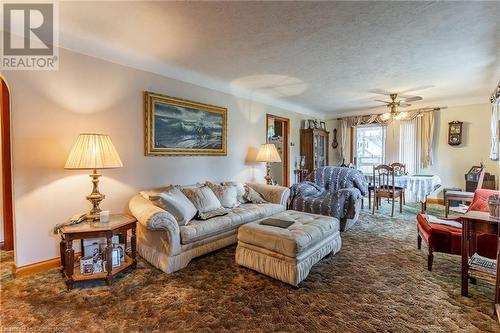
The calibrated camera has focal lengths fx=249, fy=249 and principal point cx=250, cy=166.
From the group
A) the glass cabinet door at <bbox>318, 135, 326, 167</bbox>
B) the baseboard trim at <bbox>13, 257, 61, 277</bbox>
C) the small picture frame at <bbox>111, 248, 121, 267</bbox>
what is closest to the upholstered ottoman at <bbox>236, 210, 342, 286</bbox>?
the small picture frame at <bbox>111, 248, 121, 267</bbox>

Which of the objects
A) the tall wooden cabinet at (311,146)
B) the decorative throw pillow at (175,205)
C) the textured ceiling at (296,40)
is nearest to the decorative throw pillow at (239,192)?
the decorative throw pillow at (175,205)

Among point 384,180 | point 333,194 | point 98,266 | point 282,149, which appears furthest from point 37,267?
point 384,180

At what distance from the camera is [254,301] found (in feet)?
6.55

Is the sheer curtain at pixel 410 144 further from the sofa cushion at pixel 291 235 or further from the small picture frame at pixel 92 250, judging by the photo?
the small picture frame at pixel 92 250

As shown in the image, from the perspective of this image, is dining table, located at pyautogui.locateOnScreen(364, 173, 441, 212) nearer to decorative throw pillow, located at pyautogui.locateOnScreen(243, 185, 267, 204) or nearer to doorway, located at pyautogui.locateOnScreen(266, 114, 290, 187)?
doorway, located at pyautogui.locateOnScreen(266, 114, 290, 187)

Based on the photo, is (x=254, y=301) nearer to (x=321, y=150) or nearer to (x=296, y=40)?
(x=296, y=40)

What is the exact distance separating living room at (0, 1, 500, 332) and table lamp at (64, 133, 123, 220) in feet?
0.05

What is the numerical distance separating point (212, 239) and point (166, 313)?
108 cm

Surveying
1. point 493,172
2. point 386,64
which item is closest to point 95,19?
point 386,64

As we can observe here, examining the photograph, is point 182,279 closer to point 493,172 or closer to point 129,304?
point 129,304

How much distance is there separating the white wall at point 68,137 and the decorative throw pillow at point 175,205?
0.67 m

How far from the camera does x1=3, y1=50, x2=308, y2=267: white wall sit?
7.89 feet

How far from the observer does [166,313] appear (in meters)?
1.85

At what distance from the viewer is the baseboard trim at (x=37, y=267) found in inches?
94.5
